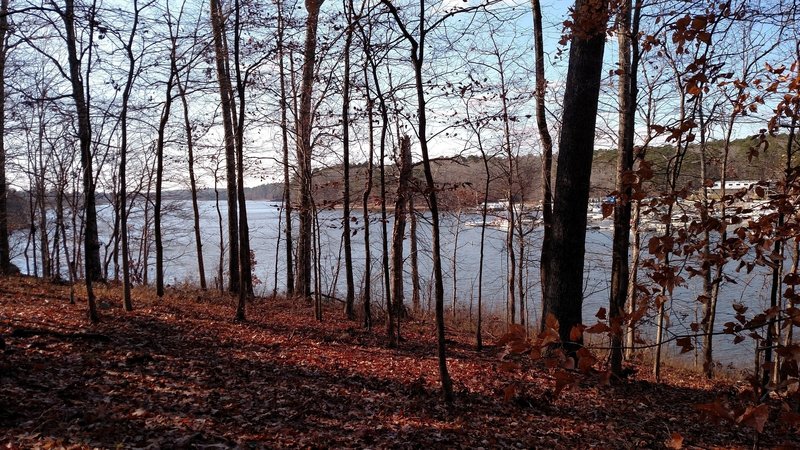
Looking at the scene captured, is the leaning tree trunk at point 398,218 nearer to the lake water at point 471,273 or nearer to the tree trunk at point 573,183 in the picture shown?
the lake water at point 471,273

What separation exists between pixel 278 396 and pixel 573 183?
478cm

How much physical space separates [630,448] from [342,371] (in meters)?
3.69

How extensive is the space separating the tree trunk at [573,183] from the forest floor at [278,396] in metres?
1.21

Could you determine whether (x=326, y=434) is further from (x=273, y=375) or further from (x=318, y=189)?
(x=318, y=189)

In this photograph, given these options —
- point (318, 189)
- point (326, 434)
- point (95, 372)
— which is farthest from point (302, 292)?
point (326, 434)

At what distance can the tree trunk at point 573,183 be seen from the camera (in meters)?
6.86

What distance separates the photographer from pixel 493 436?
501 cm

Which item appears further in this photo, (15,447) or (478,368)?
(478,368)

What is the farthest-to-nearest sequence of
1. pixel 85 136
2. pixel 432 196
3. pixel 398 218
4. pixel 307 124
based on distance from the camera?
1. pixel 307 124
2. pixel 398 218
3. pixel 85 136
4. pixel 432 196

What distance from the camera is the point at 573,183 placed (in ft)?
22.8

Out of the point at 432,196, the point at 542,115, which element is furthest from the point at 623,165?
the point at 432,196

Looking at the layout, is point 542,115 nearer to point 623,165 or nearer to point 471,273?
point 623,165

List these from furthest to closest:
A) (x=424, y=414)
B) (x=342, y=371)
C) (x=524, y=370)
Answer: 1. (x=524, y=370)
2. (x=342, y=371)
3. (x=424, y=414)

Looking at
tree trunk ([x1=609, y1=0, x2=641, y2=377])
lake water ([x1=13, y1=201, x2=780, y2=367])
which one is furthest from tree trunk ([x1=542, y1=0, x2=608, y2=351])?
lake water ([x1=13, y1=201, x2=780, y2=367])
